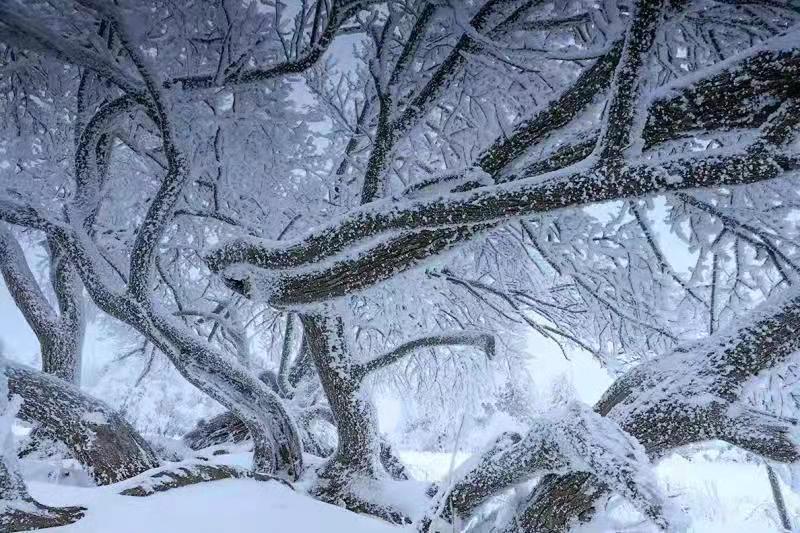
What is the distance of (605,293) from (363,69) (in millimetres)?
3557

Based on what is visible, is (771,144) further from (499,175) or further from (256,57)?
(256,57)

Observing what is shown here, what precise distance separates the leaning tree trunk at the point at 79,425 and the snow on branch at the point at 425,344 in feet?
5.19

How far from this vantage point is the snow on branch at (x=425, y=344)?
10.8ft

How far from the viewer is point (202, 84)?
3.40 metres

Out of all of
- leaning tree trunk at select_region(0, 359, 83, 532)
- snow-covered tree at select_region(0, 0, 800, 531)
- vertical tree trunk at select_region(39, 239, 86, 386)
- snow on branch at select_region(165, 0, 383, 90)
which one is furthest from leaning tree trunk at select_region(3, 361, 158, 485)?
snow on branch at select_region(165, 0, 383, 90)

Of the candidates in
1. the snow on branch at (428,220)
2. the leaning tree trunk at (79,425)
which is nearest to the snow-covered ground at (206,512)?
the leaning tree trunk at (79,425)

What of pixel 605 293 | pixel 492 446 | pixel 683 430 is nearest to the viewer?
pixel 683 430

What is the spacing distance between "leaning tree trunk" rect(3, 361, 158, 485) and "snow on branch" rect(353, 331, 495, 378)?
1581 mm

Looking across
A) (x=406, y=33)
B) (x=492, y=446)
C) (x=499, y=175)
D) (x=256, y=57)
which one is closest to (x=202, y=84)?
(x=256, y=57)

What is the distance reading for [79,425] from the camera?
270cm

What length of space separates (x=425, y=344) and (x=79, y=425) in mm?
2402

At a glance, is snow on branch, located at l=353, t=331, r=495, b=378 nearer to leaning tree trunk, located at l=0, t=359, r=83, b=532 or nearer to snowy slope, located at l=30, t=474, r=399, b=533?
snowy slope, located at l=30, t=474, r=399, b=533

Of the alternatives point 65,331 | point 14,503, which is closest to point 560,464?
point 14,503

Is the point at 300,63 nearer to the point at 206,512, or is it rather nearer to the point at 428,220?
the point at 428,220
